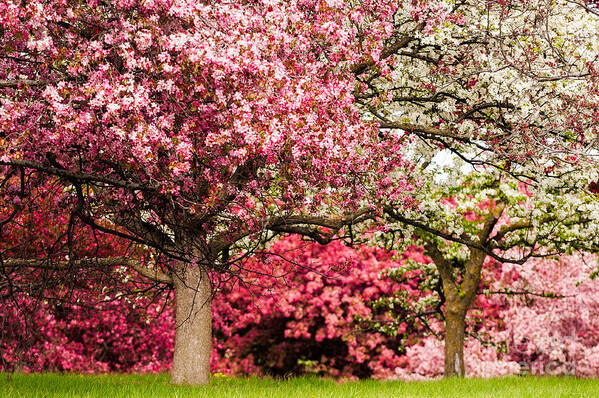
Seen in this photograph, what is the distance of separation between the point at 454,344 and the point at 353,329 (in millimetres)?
6214

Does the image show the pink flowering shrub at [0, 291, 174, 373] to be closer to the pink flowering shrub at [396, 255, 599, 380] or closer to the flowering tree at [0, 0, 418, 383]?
the pink flowering shrub at [396, 255, 599, 380]

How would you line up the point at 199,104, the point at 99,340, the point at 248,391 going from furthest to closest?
the point at 99,340 < the point at 248,391 < the point at 199,104

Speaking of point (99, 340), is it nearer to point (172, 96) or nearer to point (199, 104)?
point (172, 96)

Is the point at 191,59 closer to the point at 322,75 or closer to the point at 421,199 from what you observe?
the point at 322,75

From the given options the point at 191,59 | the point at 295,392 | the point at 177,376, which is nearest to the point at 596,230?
the point at 295,392

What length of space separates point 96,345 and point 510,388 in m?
14.2

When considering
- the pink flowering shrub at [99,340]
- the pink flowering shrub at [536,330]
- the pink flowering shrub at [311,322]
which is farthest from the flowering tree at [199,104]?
the pink flowering shrub at [536,330]

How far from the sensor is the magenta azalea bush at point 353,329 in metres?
21.2

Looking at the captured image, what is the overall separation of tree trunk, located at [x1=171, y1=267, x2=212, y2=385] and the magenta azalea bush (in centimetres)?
988

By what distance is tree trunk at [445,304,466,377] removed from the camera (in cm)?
1622

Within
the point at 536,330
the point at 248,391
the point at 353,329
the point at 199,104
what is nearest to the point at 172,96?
the point at 199,104

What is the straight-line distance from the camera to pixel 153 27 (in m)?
6.00

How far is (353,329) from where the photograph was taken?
72.6 feet

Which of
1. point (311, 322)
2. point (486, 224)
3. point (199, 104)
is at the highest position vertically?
point (486, 224)
